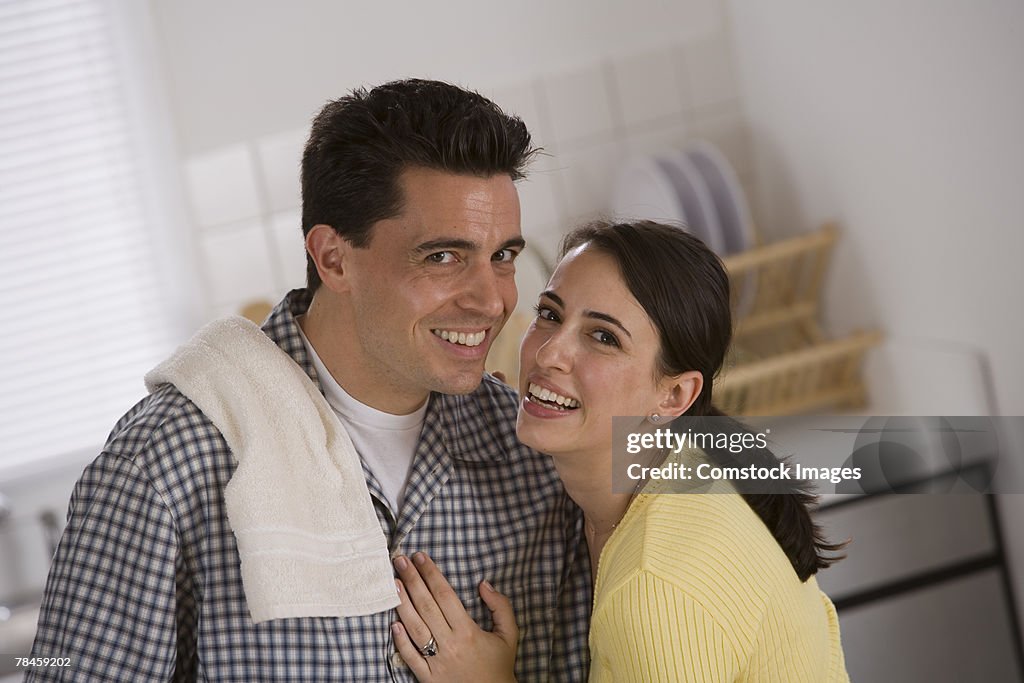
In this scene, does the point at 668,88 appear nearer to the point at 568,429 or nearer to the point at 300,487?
the point at 568,429

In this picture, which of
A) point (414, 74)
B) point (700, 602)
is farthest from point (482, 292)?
point (414, 74)

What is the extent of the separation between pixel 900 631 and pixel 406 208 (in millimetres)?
1284

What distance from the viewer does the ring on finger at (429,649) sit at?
106cm

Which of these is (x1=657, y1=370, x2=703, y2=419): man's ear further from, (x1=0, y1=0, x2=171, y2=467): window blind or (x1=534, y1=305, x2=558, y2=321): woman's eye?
(x1=0, y1=0, x2=171, y2=467): window blind

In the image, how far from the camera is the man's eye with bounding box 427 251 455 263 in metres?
1.11

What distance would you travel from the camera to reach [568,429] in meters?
1.09

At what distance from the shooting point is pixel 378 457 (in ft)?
3.81

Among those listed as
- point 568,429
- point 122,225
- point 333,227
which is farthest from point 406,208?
point 122,225

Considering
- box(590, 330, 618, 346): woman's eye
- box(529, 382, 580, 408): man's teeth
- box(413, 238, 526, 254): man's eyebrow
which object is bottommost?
box(529, 382, 580, 408): man's teeth

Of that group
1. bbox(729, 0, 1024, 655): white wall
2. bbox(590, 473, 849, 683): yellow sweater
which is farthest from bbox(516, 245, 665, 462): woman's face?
bbox(729, 0, 1024, 655): white wall

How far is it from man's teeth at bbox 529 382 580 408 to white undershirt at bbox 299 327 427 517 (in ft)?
0.56

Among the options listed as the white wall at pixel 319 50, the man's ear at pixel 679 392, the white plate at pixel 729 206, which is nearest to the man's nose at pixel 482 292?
the man's ear at pixel 679 392

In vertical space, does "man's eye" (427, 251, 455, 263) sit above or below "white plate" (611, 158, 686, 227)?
below

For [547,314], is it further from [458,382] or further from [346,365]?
[346,365]
